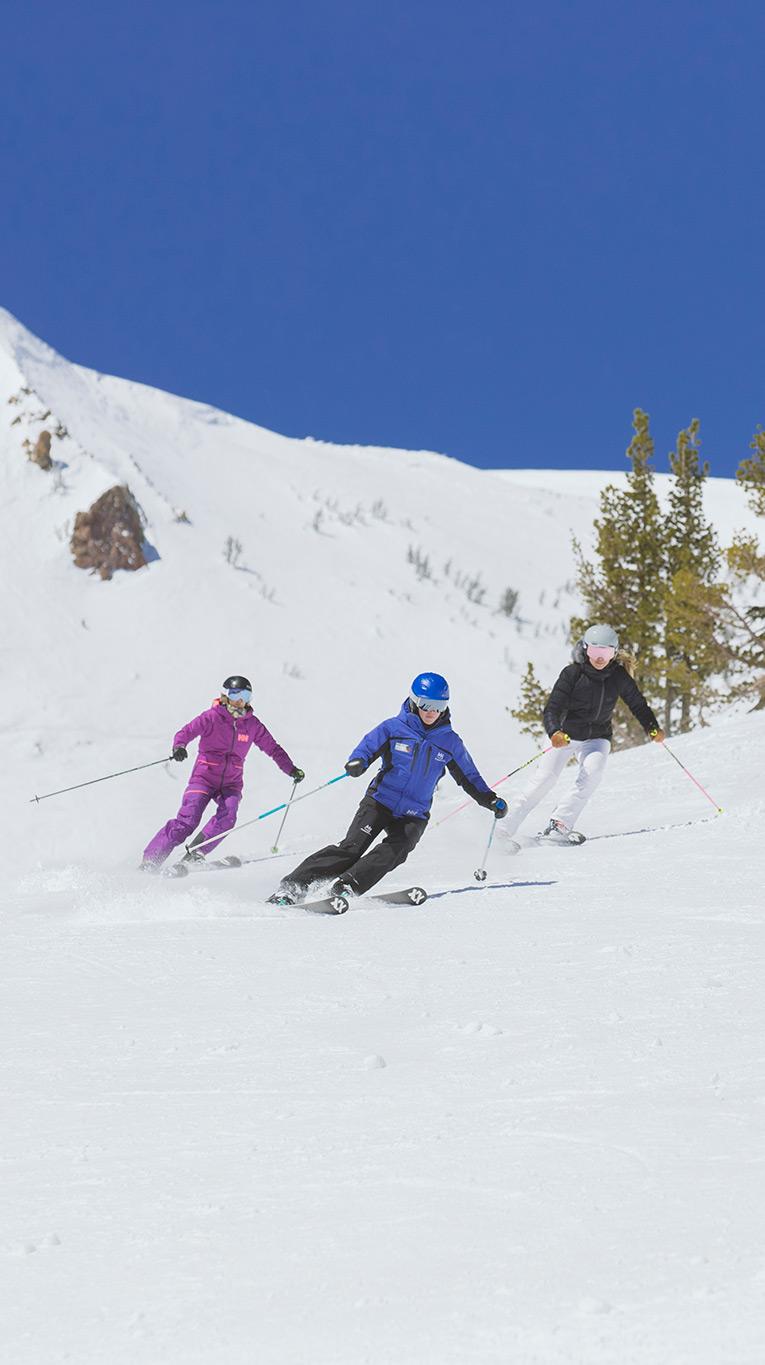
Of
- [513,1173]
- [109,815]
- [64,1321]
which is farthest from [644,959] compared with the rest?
[109,815]

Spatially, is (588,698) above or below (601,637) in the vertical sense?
below

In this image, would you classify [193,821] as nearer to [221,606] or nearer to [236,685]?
[236,685]

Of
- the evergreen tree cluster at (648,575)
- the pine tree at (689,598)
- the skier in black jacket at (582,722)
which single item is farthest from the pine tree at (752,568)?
Answer: the skier in black jacket at (582,722)

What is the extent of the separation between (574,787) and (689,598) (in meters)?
11.8

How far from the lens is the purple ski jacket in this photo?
1024 centimetres

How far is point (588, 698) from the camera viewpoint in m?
9.67

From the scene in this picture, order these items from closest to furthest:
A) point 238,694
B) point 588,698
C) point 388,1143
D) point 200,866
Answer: point 388,1143 < point 588,698 < point 200,866 < point 238,694

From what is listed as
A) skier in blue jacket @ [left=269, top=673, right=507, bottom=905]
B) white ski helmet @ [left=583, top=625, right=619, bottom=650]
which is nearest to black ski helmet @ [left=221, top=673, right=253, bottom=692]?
skier in blue jacket @ [left=269, top=673, right=507, bottom=905]

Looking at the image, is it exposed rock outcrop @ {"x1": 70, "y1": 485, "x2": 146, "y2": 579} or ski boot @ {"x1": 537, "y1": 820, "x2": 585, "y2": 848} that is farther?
exposed rock outcrop @ {"x1": 70, "y1": 485, "x2": 146, "y2": 579}

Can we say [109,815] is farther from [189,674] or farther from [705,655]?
[705,655]

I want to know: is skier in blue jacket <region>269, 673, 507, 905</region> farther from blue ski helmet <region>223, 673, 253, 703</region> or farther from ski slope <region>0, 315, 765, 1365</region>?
blue ski helmet <region>223, 673, 253, 703</region>

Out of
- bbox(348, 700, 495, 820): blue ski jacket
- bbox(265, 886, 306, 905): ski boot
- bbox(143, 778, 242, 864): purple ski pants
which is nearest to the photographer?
bbox(265, 886, 306, 905): ski boot

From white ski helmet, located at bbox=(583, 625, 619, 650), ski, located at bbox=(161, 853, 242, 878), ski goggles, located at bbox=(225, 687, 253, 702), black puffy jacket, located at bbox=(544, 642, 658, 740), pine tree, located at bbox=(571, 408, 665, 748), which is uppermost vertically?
pine tree, located at bbox=(571, 408, 665, 748)

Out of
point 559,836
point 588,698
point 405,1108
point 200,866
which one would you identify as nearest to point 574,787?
point 559,836
